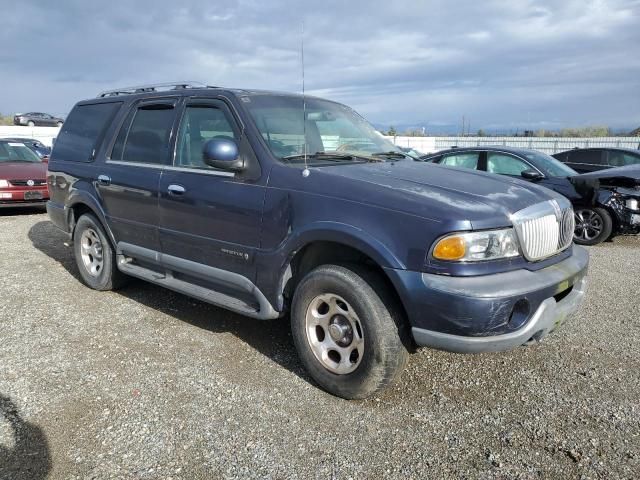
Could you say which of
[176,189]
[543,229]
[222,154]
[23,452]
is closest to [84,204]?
[176,189]

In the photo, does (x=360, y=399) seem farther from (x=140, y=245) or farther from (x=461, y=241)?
(x=140, y=245)

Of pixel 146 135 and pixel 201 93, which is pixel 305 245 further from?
pixel 146 135

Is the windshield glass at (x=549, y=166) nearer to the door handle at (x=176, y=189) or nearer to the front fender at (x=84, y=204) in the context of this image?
the door handle at (x=176, y=189)

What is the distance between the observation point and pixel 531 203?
312 cm

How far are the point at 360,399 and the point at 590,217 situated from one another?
6.40 metres

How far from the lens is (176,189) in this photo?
3.96 metres

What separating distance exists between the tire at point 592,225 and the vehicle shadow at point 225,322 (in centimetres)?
566

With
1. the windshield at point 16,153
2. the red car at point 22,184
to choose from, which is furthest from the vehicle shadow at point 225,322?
the windshield at point 16,153

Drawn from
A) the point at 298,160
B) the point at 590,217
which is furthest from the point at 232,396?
the point at 590,217

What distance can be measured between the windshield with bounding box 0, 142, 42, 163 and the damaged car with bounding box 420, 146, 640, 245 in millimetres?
9215

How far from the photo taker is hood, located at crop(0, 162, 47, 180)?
9812 millimetres

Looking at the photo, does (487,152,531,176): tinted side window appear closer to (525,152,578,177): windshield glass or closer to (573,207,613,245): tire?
(525,152,578,177): windshield glass

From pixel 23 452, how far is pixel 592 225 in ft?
26.4

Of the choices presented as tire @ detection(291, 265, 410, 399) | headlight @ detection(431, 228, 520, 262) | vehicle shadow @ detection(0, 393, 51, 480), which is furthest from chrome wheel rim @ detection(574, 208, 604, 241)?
vehicle shadow @ detection(0, 393, 51, 480)
